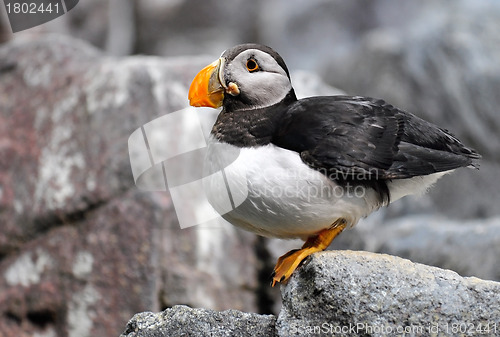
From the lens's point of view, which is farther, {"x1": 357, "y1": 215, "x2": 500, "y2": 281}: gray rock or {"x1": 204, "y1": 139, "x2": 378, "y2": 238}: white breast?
{"x1": 357, "y1": 215, "x2": 500, "y2": 281}: gray rock

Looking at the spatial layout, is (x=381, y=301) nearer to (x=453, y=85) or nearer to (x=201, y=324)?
(x=201, y=324)

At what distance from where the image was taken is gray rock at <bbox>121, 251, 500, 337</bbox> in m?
2.98

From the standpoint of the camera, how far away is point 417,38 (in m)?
9.25

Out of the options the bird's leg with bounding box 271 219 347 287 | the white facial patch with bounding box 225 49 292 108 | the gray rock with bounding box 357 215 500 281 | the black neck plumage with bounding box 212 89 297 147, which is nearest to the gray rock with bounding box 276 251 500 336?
the bird's leg with bounding box 271 219 347 287

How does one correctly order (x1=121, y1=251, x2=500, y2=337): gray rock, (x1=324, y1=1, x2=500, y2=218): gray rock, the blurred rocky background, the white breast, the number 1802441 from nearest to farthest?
1. (x1=121, y1=251, x2=500, y2=337): gray rock
2. the white breast
3. the blurred rocky background
4. the number 1802441
5. (x1=324, y1=1, x2=500, y2=218): gray rock

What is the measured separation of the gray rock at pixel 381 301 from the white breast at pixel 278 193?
21cm

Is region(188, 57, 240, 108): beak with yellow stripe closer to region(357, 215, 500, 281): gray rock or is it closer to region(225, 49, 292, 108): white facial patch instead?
region(225, 49, 292, 108): white facial patch

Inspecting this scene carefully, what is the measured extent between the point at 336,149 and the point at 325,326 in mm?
770

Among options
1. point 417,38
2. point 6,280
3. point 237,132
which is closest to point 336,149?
point 237,132

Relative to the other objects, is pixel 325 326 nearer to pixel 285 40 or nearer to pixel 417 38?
pixel 417 38

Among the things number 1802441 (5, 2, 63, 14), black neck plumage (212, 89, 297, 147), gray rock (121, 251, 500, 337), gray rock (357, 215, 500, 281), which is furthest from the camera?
number 1802441 (5, 2, 63, 14)

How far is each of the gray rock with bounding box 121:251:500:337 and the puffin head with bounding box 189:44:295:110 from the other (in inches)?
32.3

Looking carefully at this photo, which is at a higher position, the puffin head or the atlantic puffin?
the puffin head

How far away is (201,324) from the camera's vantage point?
127 inches
